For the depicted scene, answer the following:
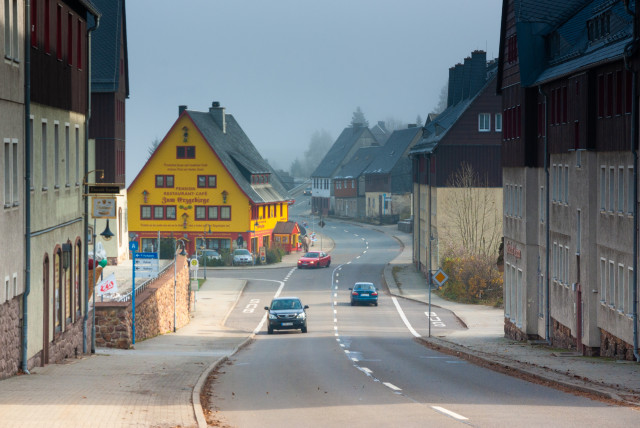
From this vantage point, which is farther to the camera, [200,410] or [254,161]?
[254,161]

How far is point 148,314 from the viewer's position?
125 ft

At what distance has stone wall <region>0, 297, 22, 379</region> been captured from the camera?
19.9 metres

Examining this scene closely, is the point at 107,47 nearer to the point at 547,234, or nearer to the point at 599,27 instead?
the point at 547,234

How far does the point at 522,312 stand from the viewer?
40.9m

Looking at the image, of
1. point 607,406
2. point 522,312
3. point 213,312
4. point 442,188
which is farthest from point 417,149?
point 607,406

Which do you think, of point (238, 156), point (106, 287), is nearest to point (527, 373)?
point (106, 287)

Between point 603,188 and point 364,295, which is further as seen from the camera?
point 364,295

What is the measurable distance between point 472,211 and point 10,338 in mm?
52650

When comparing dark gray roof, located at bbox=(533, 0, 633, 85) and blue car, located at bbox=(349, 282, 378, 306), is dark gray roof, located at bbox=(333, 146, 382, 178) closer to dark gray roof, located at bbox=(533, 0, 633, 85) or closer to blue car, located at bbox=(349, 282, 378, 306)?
blue car, located at bbox=(349, 282, 378, 306)

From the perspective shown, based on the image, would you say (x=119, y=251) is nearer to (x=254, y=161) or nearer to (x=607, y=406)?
(x=254, y=161)

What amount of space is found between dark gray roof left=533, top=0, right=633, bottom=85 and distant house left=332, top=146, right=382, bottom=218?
106623 mm

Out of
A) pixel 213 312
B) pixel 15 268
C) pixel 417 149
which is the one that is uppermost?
pixel 417 149

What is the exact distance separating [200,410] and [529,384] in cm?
806

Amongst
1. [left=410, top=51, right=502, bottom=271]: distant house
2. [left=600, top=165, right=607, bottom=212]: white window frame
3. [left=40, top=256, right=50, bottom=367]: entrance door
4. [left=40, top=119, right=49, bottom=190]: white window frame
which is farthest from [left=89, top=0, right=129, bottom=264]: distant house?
[left=600, top=165, right=607, bottom=212]: white window frame
